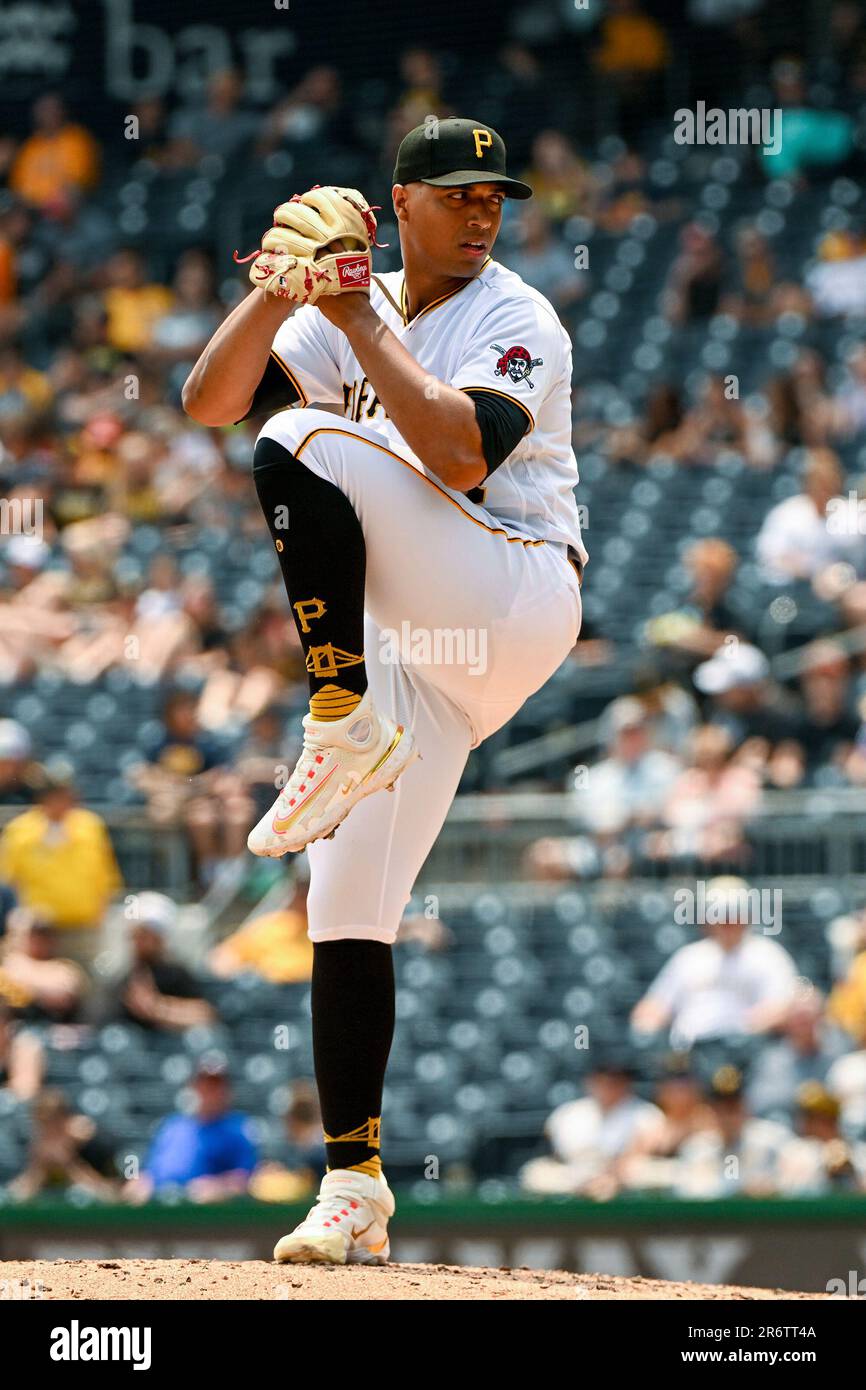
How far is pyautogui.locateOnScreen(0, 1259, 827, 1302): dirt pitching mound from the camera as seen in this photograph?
10.5 ft

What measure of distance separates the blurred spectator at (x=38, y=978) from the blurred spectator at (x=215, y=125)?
227 inches

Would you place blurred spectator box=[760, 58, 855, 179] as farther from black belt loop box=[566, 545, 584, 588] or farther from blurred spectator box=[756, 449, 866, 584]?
black belt loop box=[566, 545, 584, 588]

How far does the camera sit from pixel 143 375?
403 inches

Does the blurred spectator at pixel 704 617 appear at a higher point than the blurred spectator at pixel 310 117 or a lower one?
lower

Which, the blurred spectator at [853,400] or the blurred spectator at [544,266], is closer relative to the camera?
the blurred spectator at [853,400]

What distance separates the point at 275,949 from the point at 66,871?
0.85m

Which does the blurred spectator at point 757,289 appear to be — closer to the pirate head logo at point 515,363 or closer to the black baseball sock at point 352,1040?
the pirate head logo at point 515,363

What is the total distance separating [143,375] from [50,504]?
1.12 m

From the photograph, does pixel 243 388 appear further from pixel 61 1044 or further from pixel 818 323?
pixel 818 323

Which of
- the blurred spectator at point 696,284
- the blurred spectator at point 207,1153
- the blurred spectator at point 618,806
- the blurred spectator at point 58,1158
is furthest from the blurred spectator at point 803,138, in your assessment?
the blurred spectator at point 58,1158

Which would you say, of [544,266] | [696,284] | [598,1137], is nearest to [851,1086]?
[598,1137]

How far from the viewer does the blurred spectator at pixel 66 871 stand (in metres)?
7.29

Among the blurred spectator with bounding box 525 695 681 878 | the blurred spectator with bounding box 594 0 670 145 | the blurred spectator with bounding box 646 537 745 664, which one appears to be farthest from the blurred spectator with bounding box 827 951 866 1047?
the blurred spectator with bounding box 594 0 670 145
